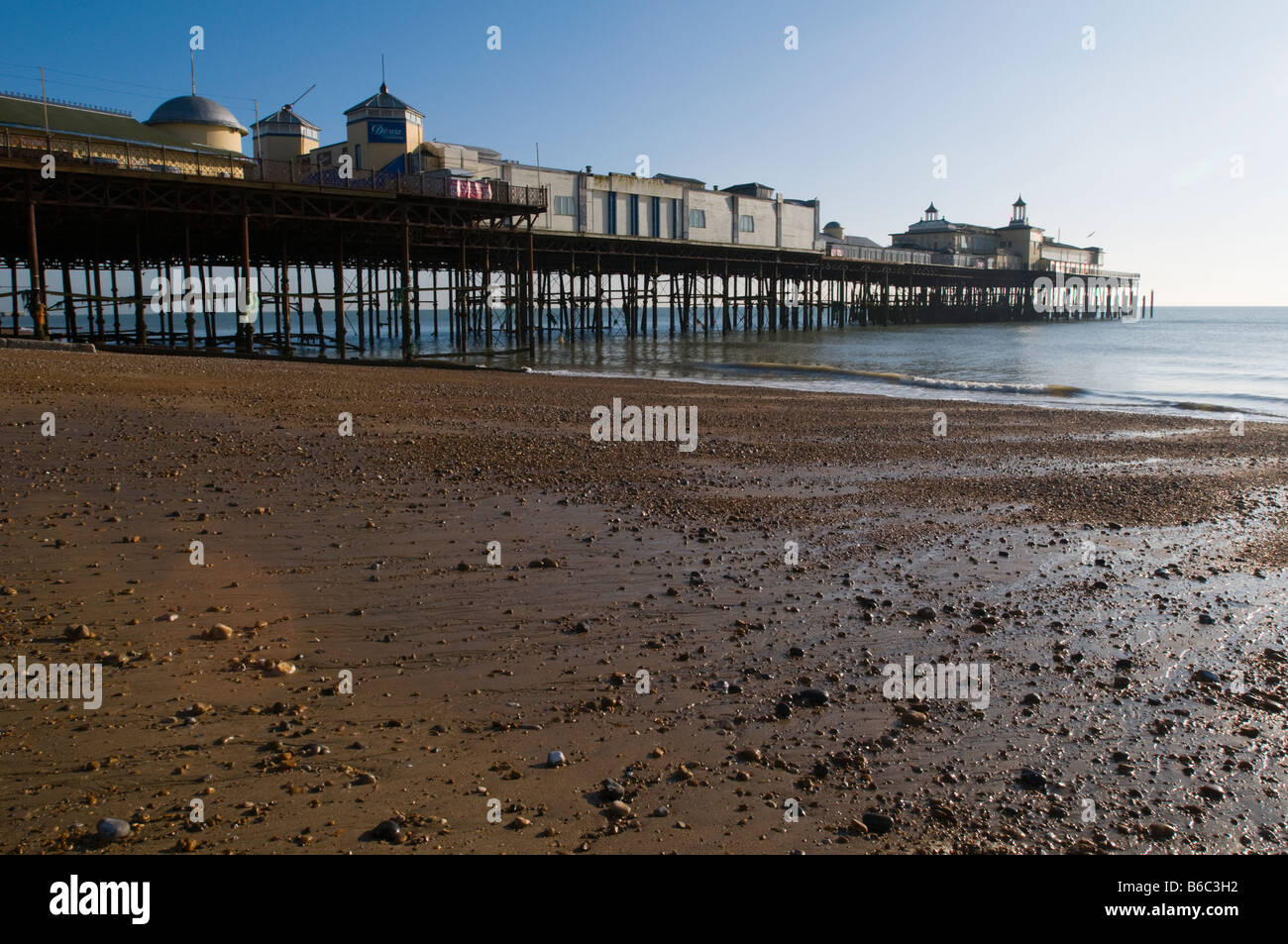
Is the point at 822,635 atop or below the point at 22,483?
below

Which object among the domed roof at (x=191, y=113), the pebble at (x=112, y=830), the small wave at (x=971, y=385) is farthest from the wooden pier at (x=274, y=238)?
the pebble at (x=112, y=830)

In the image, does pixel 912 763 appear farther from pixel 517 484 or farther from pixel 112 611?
pixel 517 484

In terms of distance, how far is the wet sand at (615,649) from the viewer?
328 centimetres

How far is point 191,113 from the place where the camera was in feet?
136

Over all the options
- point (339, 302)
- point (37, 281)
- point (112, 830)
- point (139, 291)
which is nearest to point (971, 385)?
point (339, 302)

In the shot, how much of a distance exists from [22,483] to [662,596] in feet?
18.5

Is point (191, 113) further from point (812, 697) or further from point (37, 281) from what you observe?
point (812, 697)

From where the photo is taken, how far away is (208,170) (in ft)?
101

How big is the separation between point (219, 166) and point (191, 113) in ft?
42.7

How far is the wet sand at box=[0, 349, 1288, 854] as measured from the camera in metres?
3.28

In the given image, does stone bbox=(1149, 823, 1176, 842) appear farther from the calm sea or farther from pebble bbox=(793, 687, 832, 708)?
the calm sea

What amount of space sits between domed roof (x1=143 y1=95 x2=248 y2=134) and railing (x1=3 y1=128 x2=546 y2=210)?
1226 cm
